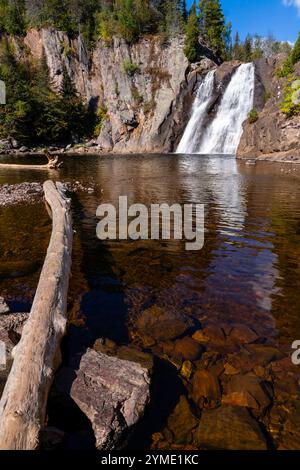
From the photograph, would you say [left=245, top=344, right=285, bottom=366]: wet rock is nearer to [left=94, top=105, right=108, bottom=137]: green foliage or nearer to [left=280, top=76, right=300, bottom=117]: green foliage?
[left=280, top=76, right=300, bottom=117]: green foliage

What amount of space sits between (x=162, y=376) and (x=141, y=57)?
264 ft

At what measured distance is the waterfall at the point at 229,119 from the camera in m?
48.0

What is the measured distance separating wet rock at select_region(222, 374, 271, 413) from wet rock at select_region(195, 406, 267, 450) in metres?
0.20

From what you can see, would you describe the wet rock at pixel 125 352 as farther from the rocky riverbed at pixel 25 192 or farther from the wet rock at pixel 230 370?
the rocky riverbed at pixel 25 192

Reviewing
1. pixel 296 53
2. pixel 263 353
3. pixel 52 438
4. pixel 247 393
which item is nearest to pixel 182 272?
pixel 263 353

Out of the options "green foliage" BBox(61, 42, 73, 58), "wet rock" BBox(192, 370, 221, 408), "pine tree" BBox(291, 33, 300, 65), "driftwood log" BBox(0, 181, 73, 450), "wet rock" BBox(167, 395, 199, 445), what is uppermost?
"green foliage" BBox(61, 42, 73, 58)

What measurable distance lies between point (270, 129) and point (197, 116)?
17.8m

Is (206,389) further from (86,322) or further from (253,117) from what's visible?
(253,117)

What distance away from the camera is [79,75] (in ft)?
266

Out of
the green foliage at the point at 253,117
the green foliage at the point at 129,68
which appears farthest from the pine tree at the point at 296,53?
the green foliage at the point at 129,68

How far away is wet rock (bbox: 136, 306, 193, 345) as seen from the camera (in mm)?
5488

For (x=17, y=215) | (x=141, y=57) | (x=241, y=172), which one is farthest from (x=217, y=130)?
(x=17, y=215)

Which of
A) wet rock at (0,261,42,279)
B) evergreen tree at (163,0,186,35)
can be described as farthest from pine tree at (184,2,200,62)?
wet rock at (0,261,42,279)
